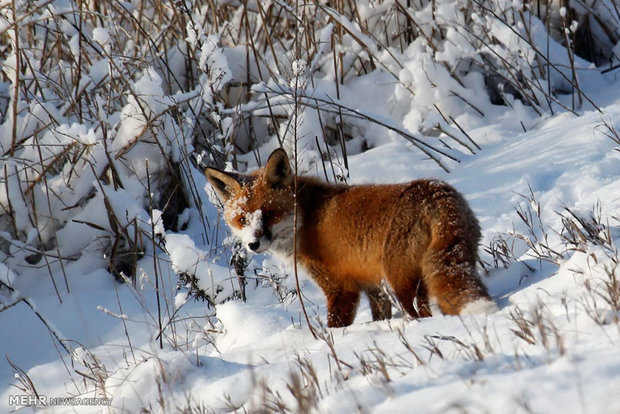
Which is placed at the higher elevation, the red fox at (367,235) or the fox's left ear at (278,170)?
the fox's left ear at (278,170)

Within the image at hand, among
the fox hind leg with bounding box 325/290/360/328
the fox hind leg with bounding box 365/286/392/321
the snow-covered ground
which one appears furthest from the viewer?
the fox hind leg with bounding box 325/290/360/328

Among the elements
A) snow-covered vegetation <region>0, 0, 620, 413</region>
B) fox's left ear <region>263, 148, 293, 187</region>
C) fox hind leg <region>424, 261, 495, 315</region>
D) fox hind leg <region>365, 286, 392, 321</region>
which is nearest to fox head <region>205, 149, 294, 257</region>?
fox's left ear <region>263, 148, 293, 187</region>

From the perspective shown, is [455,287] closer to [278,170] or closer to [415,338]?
[415,338]

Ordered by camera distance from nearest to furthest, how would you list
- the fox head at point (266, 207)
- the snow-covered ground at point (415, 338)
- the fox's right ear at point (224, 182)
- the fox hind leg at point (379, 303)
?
the snow-covered ground at point (415, 338), the fox hind leg at point (379, 303), the fox head at point (266, 207), the fox's right ear at point (224, 182)

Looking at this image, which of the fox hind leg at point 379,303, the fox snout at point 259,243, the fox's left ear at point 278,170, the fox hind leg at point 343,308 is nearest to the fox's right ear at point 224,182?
the fox's left ear at point 278,170

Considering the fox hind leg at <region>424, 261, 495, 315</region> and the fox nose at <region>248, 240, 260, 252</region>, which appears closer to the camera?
the fox hind leg at <region>424, 261, 495, 315</region>

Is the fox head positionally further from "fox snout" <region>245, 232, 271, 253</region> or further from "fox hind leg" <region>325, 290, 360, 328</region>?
"fox hind leg" <region>325, 290, 360, 328</region>

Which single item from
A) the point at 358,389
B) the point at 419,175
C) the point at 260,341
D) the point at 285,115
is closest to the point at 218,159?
the point at 285,115

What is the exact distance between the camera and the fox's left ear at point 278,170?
13.9 ft

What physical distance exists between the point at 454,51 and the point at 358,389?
5631mm

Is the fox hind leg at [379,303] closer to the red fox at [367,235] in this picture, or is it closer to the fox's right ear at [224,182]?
the red fox at [367,235]

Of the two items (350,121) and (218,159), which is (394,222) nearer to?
(218,159)

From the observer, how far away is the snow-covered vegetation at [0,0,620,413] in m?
2.52

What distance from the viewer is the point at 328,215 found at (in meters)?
3.98
